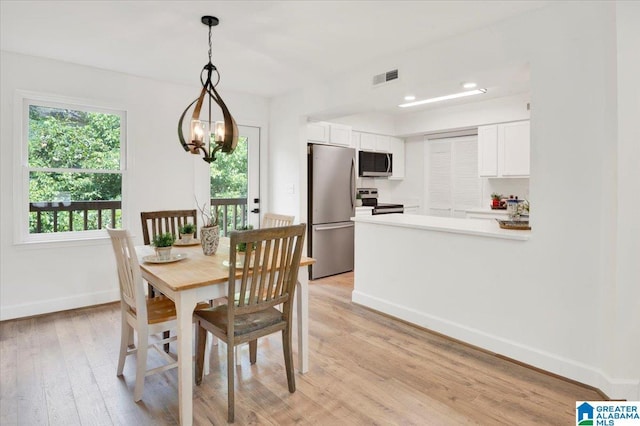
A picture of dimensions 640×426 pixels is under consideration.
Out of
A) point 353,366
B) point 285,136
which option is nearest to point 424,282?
point 353,366

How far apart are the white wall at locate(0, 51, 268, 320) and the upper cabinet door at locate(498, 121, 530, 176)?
12.3 feet

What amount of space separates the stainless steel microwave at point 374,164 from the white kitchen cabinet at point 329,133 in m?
0.44

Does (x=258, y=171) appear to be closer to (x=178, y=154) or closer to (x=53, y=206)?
(x=178, y=154)

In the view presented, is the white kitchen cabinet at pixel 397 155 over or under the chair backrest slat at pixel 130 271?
over

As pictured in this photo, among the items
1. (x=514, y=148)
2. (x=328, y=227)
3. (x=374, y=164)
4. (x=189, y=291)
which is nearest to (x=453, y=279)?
(x=189, y=291)

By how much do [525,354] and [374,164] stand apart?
391 cm

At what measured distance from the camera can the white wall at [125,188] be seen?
3.44m

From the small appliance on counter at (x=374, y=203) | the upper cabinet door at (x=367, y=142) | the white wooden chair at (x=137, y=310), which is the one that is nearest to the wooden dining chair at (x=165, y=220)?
the white wooden chair at (x=137, y=310)

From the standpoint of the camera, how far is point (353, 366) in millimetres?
2574

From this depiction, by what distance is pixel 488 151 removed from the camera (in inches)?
205

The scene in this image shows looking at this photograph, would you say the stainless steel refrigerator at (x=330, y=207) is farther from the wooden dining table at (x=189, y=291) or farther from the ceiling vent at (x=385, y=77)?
the wooden dining table at (x=189, y=291)

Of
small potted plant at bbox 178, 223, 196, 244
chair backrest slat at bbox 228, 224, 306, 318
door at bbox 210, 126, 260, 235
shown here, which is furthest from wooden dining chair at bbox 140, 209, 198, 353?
chair backrest slat at bbox 228, 224, 306, 318

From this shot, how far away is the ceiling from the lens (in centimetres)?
255

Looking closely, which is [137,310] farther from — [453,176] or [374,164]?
[453,176]
